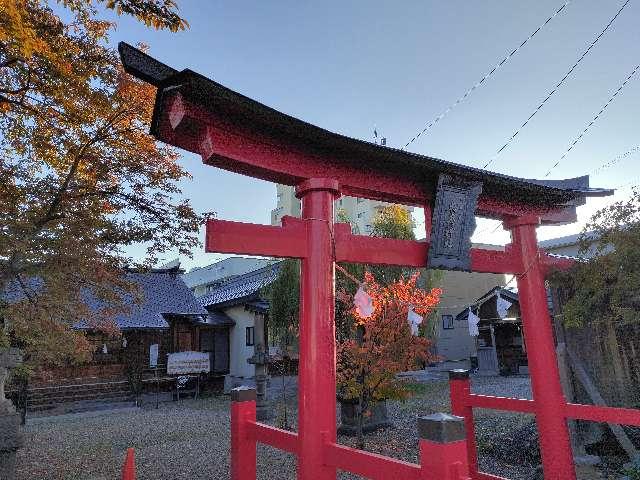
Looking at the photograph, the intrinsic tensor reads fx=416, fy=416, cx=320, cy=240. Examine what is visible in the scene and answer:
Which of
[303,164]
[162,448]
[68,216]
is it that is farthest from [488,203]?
[162,448]

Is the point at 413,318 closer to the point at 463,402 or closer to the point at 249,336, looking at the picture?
the point at 463,402

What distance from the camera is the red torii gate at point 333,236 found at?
3443 mm

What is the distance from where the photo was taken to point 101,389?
17672 millimetres

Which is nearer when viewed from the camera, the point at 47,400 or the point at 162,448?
the point at 162,448

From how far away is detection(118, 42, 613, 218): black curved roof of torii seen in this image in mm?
3359

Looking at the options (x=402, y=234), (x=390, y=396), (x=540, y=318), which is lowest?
(x=390, y=396)

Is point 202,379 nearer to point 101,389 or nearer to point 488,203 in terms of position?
point 101,389

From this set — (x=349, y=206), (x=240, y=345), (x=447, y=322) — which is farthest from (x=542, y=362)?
(x=349, y=206)

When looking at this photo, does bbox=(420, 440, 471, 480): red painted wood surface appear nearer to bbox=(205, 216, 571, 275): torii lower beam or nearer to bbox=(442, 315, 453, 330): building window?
bbox=(205, 216, 571, 275): torii lower beam

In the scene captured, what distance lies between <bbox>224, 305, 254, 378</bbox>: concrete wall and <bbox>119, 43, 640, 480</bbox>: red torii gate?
17.4m

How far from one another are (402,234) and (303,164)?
12634 millimetres

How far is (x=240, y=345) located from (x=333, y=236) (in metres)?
20.0

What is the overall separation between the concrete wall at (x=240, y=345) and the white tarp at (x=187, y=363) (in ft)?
8.71

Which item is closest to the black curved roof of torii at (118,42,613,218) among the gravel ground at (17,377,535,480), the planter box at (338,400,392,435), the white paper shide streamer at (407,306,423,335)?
the white paper shide streamer at (407,306,423,335)
